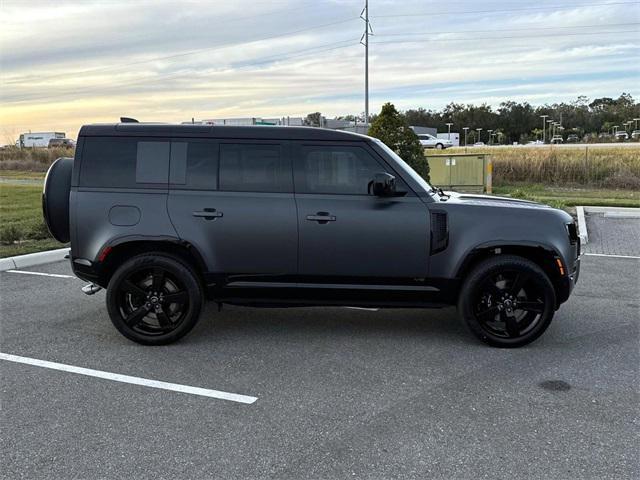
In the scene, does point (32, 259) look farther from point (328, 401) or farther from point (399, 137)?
point (399, 137)

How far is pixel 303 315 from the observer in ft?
19.9

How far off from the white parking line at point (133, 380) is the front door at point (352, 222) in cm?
141

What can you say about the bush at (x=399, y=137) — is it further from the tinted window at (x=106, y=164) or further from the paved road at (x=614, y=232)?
the tinted window at (x=106, y=164)

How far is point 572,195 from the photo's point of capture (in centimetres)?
1808

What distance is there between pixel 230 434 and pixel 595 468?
209 cm

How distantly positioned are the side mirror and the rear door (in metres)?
0.73

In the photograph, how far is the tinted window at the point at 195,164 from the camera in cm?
508

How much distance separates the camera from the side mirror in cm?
486

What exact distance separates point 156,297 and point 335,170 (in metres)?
1.97

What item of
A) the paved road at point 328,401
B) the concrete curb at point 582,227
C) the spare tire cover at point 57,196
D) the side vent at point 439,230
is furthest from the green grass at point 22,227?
the concrete curb at point 582,227

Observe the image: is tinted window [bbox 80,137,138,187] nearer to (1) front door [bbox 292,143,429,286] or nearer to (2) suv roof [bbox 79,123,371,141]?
(2) suv roof [bbox 79,123,371,141]

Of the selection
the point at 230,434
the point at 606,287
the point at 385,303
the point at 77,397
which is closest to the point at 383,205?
the point at 385,303

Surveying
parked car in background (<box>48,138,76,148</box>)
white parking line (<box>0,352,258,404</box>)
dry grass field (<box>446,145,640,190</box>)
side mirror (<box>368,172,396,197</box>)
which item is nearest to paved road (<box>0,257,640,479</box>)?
white parking line (<box>0,352,258,404</box>)

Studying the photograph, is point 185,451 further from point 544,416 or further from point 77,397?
point 544,416
